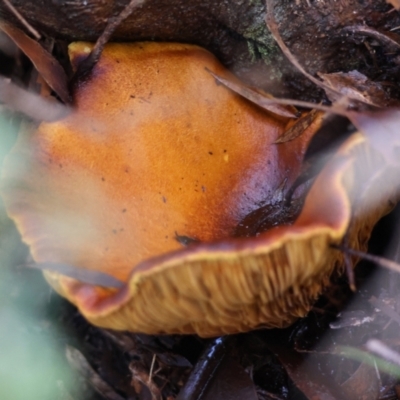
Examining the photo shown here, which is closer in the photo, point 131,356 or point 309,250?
point 309,250

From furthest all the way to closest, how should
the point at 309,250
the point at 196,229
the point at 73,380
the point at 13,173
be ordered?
the point at 73,380 < the point at 196,229 < the point at 13,173 < the point at 309,250

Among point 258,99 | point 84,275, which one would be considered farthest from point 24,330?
point 258,99

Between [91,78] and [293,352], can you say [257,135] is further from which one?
[293,352]

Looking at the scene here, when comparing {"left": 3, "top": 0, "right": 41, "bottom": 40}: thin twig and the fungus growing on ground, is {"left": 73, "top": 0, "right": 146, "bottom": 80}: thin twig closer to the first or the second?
the fungus growing on ground

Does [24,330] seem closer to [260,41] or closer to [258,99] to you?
[258,99]

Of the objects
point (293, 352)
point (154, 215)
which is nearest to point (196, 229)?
point (154, 215)

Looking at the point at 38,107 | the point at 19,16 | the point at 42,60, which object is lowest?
the point at 38,107

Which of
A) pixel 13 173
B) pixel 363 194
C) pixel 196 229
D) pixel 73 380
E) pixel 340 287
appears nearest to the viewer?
pixel 363 194
